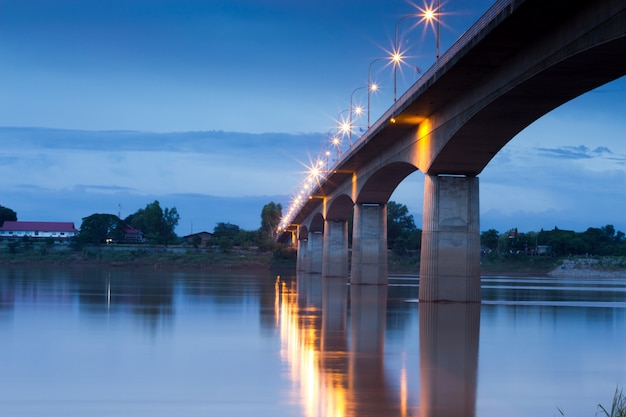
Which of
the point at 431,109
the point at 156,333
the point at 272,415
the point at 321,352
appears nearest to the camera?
the point at 272,415

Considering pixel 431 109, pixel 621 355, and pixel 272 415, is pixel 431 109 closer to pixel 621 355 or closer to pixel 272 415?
pixel 621 355

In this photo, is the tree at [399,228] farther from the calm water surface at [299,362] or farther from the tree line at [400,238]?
the calm water surface at [299,362]

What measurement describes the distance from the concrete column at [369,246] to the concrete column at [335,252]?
1573 centimetres

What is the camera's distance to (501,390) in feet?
48.6

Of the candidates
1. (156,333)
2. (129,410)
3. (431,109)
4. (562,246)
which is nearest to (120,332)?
(156,333)

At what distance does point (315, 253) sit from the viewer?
109m

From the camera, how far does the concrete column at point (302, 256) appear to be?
122675mm

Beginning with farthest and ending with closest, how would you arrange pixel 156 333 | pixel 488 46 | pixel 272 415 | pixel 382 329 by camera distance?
pixel 488 46 < pixel 382 329 < pixel 156 333 < pixel 272 415

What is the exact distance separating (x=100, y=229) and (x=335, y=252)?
86.5 metres

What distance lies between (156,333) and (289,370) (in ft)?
25.5

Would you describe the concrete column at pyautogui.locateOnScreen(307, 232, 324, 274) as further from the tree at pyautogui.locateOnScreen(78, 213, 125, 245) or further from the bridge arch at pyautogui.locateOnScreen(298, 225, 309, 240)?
the tree at pyautogui.locateOnScreen(78, 213, 125, 245)

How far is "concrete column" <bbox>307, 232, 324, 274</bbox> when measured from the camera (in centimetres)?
10562

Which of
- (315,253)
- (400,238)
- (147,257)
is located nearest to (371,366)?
(315,253)

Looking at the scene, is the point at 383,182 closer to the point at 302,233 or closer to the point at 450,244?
the point at 450,244
